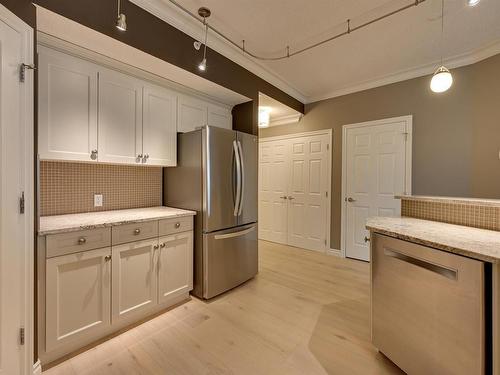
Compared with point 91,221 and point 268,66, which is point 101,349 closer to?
point 91,221

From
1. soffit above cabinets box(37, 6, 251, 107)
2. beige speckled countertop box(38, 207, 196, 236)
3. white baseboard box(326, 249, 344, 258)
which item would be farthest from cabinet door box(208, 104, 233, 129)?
white baseboard box(326, 249, 344, 258)

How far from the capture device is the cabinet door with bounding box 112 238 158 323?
1800 mm

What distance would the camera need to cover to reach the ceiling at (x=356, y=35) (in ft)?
6.32

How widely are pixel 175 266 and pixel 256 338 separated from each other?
1010 millimetres

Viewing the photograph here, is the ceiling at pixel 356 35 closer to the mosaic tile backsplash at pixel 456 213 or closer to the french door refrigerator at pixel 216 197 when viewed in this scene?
the french door refrigerator at pixel 216 197

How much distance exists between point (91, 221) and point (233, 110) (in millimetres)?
2235

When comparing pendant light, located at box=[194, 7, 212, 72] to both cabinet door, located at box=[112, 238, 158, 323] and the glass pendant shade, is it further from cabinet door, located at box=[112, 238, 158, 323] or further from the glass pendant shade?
the glass pendant shade

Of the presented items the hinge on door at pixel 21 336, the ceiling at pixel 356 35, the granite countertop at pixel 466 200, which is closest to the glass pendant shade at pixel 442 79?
the ceiling at pixel 356 35

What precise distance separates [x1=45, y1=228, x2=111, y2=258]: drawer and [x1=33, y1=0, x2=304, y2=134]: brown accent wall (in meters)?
1.45

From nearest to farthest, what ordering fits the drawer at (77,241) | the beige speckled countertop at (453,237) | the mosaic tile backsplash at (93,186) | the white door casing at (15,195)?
the beige speckled countertop at (453,237), the white door casing at (15,195), the drawer at (77,241), the mosaic tile backsplash at (93,186)

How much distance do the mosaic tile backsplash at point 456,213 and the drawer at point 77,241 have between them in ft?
8.57

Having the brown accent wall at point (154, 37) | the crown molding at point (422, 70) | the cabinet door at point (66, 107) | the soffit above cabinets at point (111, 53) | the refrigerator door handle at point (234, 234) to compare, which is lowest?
the refrigerator door handle at point (234, 234)

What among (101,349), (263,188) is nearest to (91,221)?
(101,349)

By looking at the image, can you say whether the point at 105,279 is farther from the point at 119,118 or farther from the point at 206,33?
the point at 206,33
